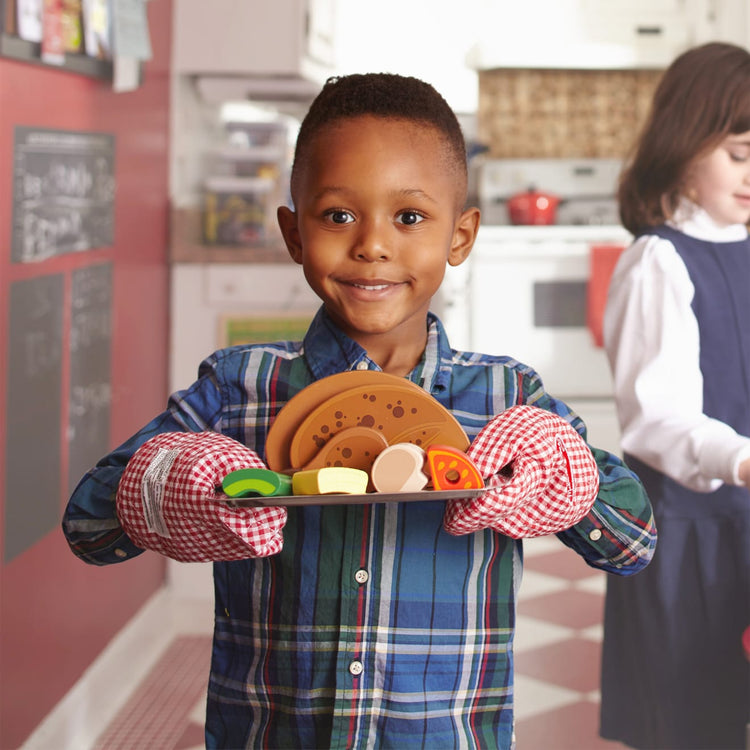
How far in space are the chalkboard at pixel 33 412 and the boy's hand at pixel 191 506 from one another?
92 cm

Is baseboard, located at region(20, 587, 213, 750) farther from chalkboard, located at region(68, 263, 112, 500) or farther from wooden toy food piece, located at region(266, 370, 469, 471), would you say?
wooden toy food piece, located at region(266, 370, 469, 471)

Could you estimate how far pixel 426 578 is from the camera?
32.1 inches

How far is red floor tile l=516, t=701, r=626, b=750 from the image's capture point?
192 cm

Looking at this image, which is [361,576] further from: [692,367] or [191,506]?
[692,367]

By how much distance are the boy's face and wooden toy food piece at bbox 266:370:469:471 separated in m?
0.09

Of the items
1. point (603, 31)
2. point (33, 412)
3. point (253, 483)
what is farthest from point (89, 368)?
point (603, 31)


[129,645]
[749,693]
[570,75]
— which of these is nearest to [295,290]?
[129,645]

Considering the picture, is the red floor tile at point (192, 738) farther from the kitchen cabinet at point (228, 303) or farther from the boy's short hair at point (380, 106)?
the boy's short hair at point (380, 106)

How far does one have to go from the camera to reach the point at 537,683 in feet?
7.21

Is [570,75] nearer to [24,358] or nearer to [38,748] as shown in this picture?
[24,358]

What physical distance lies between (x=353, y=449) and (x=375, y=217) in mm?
178

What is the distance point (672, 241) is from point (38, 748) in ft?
4.20

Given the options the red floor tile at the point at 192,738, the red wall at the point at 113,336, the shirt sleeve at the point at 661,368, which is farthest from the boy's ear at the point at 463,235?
the red floor tile at the point at 192,738

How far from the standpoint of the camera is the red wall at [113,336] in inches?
62.9
